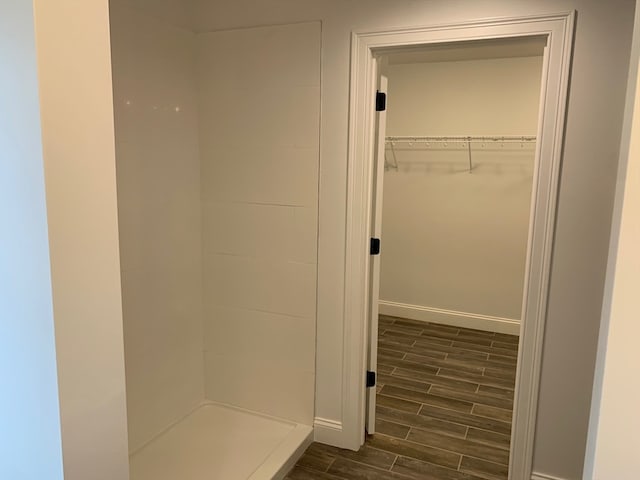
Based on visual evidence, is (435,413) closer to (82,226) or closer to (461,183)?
(461,183)

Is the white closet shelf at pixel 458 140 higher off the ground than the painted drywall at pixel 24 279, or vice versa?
the white closet shelf at pixel 458 140

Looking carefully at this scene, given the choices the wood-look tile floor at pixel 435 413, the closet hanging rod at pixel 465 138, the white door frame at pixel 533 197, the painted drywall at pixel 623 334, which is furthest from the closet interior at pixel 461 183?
the painted drywall at pixel 623 334

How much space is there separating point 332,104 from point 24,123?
1.61 meters

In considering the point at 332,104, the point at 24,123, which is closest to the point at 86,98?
the point at 24,123

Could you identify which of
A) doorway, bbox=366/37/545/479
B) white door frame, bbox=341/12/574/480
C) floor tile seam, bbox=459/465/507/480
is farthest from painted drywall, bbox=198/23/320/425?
doorway, bbox=366/37/545/479

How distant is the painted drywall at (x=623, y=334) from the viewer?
3.32 ft

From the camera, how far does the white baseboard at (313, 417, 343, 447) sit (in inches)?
105

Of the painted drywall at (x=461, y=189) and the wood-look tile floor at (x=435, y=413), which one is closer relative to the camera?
the wood-look tile floor at (x=435, y=413)

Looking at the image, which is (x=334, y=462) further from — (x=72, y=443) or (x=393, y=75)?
(x=393, y=75)

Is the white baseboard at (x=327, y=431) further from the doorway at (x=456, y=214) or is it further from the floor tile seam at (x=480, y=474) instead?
the doorway at (x=456, y=214)

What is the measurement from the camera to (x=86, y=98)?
3.60 feet

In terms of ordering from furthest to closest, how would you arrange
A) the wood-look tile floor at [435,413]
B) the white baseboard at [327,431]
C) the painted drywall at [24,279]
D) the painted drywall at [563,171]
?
the white baseboard at [327,431]
the wood-look tile floor at [435,413]
the painted drywall at [563,171]
the painted drywall at [24,279]

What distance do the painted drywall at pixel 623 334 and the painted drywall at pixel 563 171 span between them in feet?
3.35

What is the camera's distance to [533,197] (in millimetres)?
2111
